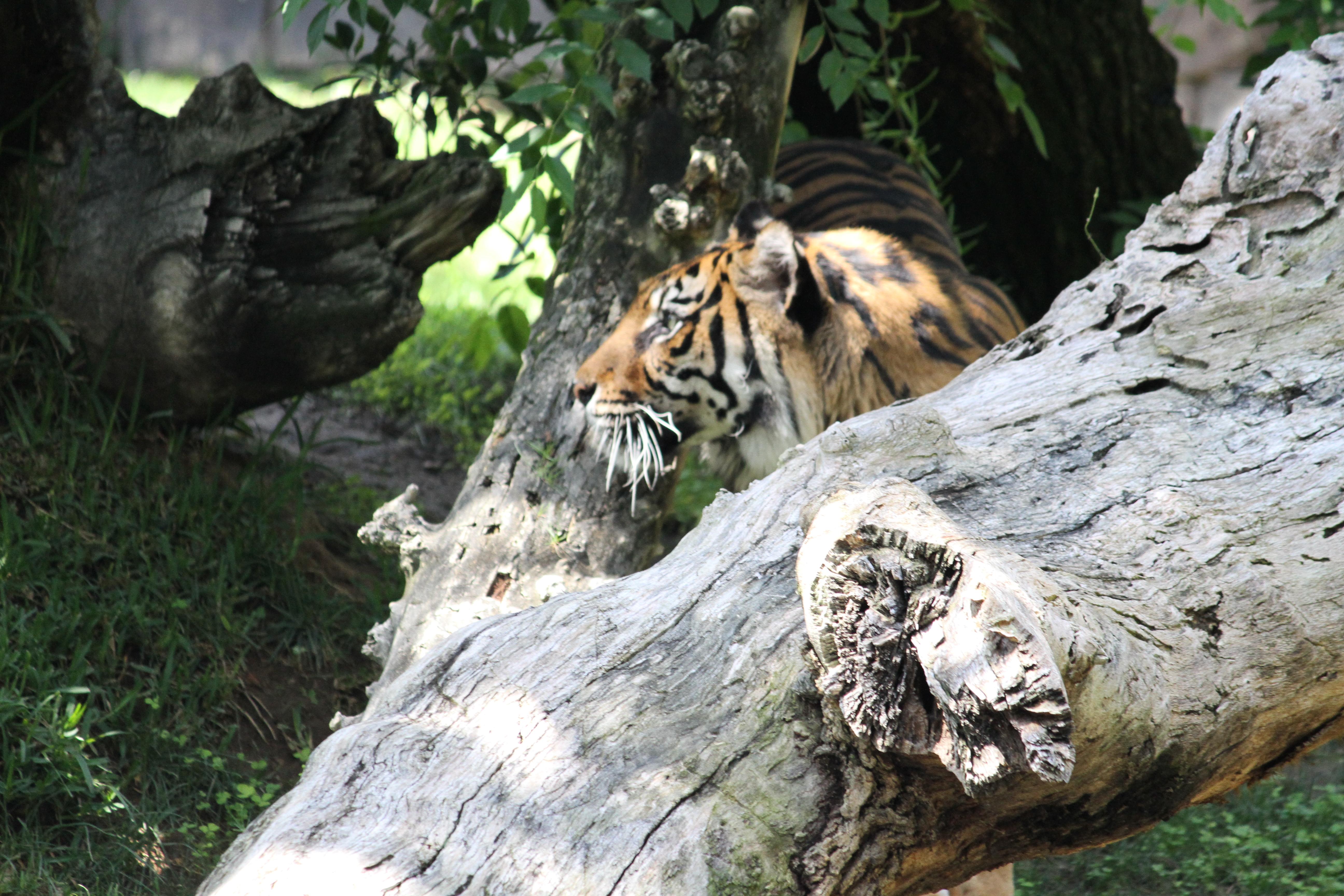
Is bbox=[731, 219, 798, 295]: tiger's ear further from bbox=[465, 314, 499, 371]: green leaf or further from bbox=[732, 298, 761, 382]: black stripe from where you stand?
bbox=[465, 314, 499, 371]: green leaf

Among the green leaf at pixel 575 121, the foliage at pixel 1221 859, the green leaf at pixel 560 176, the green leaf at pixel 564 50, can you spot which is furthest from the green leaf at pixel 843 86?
the foliage at pixel 1221 859

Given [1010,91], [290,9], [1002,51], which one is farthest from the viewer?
[1010,91]

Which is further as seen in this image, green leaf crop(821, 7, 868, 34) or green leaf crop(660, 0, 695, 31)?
green leaf crop(821, 7, 868, 34)

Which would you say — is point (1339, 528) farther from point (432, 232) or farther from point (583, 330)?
point (432, 232)

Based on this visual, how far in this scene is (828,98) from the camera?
5570 millimetres

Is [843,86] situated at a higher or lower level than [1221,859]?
higher

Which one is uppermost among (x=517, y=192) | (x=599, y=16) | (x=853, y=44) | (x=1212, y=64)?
(x=1212, y=64)

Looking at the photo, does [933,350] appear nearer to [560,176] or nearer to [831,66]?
[831,66]

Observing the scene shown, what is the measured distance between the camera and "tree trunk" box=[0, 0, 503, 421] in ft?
11.1

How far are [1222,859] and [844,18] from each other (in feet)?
8.27

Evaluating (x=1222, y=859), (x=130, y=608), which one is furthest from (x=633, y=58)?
(x=1222, y=859)

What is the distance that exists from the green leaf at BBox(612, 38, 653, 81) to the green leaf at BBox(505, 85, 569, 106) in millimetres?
168

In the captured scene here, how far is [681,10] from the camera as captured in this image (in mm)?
2943

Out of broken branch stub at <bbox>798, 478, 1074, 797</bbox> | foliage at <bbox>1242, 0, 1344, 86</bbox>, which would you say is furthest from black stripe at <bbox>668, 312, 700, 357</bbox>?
foliage at <bbox>1242, 0, 1344, 86</bbox>
